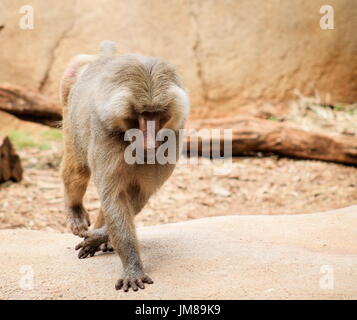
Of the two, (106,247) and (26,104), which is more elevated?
(26,104)

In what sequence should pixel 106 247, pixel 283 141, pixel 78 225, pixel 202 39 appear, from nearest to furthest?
pixel 106 247
pixel 78 225
pixel 283 141
pixel 202 39

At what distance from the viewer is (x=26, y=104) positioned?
8359mm

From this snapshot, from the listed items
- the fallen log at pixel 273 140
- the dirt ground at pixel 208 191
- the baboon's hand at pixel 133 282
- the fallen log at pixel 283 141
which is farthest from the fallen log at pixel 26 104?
the baboon's hand at pixel 133 282

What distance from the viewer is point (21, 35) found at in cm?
1026

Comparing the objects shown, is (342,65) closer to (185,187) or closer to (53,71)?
(185,187)

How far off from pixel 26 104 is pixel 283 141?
4180 mm

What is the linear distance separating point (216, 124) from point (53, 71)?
3539 millimetres

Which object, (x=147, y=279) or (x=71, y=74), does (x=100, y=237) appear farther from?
(x=71, y=74)

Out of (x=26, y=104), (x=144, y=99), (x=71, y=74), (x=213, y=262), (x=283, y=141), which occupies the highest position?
(x=71, y=74)

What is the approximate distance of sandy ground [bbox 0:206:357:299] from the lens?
3.45 m

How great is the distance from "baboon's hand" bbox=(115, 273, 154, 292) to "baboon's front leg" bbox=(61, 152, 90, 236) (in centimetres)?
154

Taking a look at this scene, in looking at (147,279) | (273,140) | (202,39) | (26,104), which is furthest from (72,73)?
(202,39)

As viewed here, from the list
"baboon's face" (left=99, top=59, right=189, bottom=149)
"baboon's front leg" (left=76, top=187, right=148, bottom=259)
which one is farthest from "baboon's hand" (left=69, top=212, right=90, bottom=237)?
"baboon's face" (left=99, top=59, right=189, bottom=149)

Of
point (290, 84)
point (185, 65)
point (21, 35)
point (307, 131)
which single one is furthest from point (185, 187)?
point (21, 35)
